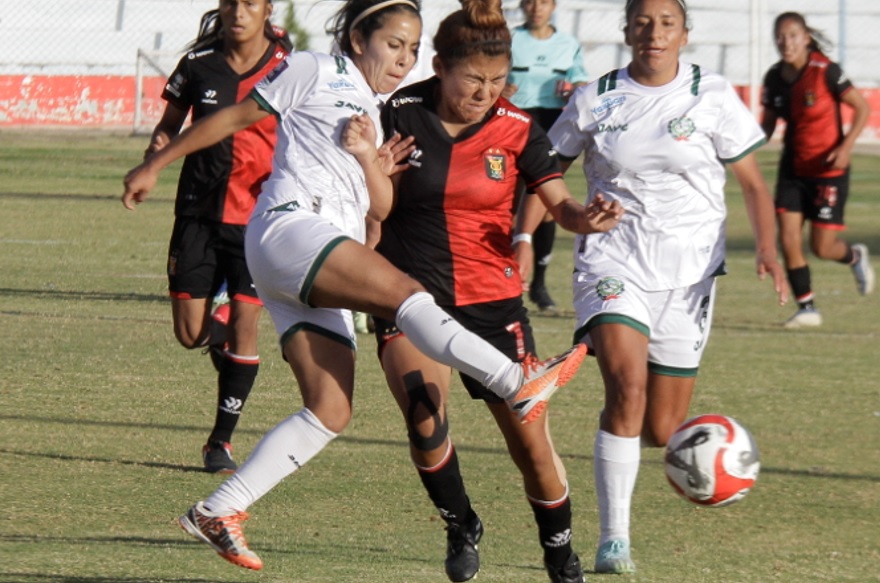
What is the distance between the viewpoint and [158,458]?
24.4ft

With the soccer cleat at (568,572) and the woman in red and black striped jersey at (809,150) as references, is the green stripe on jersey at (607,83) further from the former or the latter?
the woman in red and black striped jersey at (809,150)

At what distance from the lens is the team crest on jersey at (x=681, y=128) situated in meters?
6.37

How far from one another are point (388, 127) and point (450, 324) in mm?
937

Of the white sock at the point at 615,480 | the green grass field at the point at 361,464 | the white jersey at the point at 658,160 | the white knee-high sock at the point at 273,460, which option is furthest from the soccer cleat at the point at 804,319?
the white knee-high sock at the point at 273,460

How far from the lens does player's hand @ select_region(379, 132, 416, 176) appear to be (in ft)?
17.7

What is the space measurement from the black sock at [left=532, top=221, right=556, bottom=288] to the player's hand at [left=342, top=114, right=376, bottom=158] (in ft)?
23.3

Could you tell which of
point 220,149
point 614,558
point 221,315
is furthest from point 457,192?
point 221,315

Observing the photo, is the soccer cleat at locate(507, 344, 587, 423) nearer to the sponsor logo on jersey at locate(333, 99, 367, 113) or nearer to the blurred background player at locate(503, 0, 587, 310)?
the sponsor logo on jersey at locate(333, 99, 367, 113)

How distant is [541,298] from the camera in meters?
12.5

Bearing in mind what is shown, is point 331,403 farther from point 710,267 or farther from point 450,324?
point 710,267

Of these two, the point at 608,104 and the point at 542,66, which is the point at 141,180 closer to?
the point at 608,104

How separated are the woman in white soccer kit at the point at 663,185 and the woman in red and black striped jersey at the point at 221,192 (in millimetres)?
1738

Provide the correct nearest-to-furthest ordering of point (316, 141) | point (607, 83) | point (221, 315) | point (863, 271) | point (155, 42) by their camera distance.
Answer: point (316, 141), point (607, 83), point (221, 315), point (863, 271), point (155, 42)

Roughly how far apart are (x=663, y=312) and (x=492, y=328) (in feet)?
3.54
